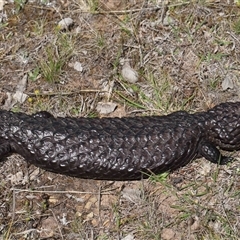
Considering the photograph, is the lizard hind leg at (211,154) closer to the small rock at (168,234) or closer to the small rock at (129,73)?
the small rock at (168,234)

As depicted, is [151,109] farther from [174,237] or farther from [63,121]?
[174,237]

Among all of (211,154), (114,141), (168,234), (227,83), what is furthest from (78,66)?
(168,234)

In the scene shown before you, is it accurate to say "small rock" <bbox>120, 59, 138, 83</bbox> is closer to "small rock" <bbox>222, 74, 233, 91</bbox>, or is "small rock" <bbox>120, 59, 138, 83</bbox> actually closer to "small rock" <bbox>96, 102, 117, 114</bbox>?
"small rock" <bbox>96, 102, 117, 114</bbox>

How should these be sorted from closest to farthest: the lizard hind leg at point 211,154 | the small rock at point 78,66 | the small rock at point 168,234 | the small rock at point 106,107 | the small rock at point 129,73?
the small rock at point 168,234, the lizard hind leg at point 211,154, the small rock at point 106,107, the small rock at point 129,73, the small rock at point 78,66

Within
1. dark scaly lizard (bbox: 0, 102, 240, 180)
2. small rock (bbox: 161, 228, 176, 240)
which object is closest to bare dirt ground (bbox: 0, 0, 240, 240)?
small rock (bbox: 161, 228, 176, 240)

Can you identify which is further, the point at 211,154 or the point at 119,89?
the point at 119,89

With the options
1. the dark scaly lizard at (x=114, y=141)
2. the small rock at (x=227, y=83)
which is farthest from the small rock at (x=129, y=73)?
the small rock at (x=227, y=83)

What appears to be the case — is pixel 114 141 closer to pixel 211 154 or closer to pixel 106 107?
pixel 106 107

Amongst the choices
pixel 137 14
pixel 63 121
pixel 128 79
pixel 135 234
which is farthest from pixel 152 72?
pixel 135 234

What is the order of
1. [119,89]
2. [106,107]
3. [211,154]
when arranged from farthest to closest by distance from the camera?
1. [119,89]
2. [106,107]
3. [211,154]
